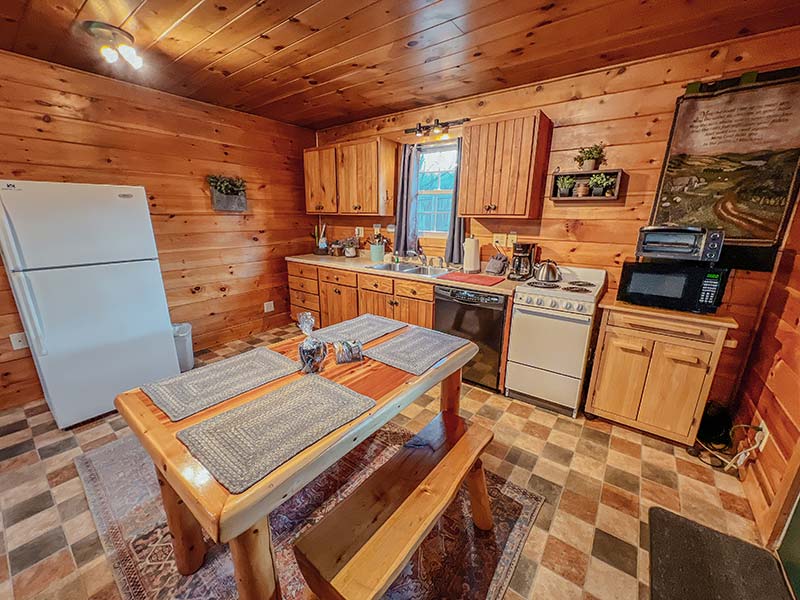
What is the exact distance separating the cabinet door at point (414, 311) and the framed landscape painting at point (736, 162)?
6.02 ft

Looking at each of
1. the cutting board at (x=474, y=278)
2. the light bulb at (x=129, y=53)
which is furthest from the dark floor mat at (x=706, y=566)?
the light bulb at (x=129, y=53)

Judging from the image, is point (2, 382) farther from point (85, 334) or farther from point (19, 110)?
point (19, 110)

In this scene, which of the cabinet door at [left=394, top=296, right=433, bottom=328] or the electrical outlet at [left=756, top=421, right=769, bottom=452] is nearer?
the electrical outlet at [left=756, top=421, right=769, bottom=452]

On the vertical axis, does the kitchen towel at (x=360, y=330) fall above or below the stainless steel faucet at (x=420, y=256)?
below

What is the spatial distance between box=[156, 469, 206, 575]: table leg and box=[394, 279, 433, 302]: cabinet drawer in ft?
6.78

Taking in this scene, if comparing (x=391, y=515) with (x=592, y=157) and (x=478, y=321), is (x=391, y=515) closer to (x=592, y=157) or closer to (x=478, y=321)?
(x=478, y=321)

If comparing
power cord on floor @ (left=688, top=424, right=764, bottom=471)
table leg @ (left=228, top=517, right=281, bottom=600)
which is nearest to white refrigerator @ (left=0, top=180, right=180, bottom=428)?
table leg @ (left=228, top=517, right=281, bottom=600)

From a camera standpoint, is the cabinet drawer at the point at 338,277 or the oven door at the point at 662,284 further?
the cabinet drawer at the point at 338,277

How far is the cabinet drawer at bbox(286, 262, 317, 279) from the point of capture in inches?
146

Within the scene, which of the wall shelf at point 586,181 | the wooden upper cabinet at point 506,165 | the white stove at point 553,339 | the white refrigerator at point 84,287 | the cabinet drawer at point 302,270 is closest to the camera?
the white refrigerator at point 84,287

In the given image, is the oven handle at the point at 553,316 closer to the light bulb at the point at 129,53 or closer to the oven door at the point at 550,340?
the oven door at the point at 550,340

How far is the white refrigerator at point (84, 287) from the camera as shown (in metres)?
1.94

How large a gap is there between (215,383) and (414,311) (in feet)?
6.36

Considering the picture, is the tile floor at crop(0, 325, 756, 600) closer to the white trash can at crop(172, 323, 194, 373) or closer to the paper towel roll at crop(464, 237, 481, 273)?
the white trash can at crop(172, 323, 194, 373)
